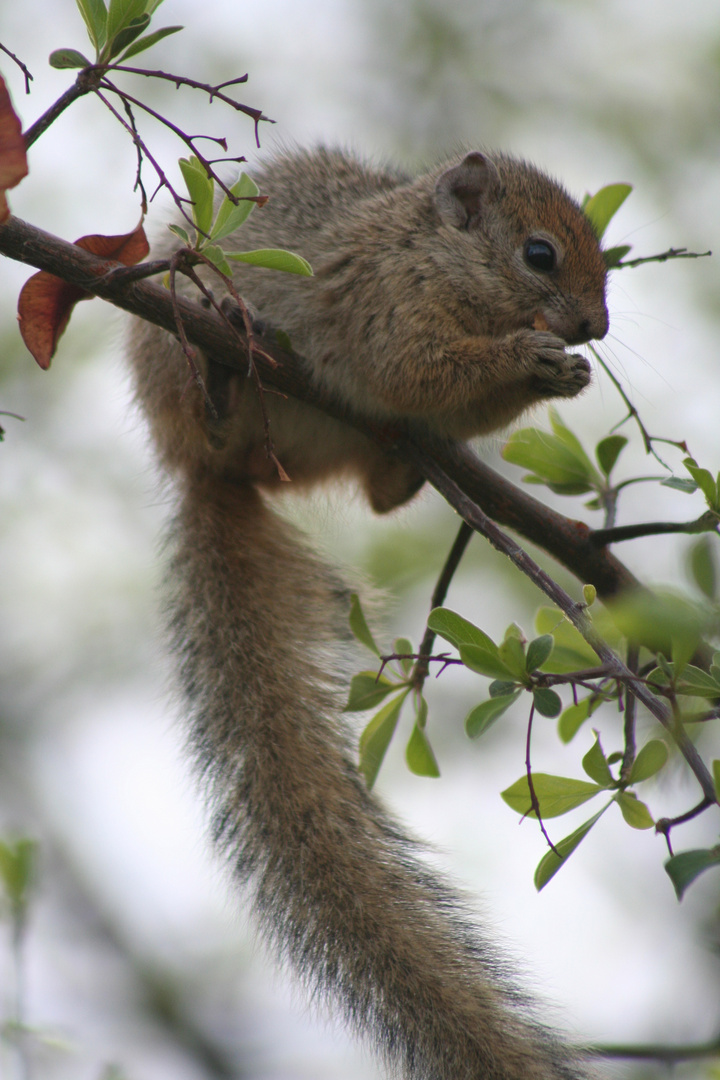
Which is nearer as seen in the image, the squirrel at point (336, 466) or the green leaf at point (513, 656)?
the green leaf at point (513, 656)

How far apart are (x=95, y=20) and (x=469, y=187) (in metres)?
1.82

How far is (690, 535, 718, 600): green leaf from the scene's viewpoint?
5.51 feet

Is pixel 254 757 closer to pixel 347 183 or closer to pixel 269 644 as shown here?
pixel 269 644

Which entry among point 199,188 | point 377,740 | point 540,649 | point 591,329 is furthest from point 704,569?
point 591,329

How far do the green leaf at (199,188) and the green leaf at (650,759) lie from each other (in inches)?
44.1

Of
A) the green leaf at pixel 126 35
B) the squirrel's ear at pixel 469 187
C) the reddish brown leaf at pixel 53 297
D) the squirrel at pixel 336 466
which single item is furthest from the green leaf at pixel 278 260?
the squirrel's ear at pixel 469 187

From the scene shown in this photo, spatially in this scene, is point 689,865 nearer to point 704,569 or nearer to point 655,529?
point 704,569

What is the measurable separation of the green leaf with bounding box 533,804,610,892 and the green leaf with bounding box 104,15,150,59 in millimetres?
1458

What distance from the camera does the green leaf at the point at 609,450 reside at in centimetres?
251

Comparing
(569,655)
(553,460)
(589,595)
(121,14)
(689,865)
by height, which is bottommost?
(689,865)

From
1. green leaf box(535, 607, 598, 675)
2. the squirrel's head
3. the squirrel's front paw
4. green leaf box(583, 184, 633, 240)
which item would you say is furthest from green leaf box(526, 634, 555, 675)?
the squirrel's head

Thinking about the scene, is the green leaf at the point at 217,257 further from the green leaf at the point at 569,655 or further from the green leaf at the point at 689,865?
the green leaf at the point at 689,865

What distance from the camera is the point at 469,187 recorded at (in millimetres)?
3398

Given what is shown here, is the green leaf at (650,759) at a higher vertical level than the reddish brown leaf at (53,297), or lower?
lower
